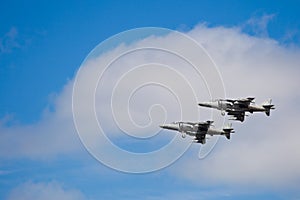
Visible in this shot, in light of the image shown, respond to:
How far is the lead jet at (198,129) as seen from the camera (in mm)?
156875

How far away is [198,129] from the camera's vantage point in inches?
6225

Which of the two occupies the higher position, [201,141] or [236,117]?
[236,117]

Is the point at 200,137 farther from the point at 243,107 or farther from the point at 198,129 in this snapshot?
the point at 243,107

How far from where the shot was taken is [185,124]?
16262 cm

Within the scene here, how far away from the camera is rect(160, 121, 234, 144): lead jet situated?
515 feet

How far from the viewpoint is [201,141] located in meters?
156

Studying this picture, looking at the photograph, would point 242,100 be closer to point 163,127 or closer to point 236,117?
point 236,117

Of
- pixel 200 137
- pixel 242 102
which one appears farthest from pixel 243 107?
pixel 200 137

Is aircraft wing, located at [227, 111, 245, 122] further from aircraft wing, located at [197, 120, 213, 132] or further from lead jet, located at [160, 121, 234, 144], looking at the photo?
aircraft wing, located at [197, 120, 213, 132]

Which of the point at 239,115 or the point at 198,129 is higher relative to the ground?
the point at 239,115

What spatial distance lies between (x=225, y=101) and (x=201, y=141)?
16.0m

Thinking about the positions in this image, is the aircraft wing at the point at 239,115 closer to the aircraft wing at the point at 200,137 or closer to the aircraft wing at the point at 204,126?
the aircraft wing at the point at 204,126

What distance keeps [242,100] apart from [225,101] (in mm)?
5408

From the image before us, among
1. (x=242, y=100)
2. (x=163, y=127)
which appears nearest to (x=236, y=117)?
(x=242, y=100)
